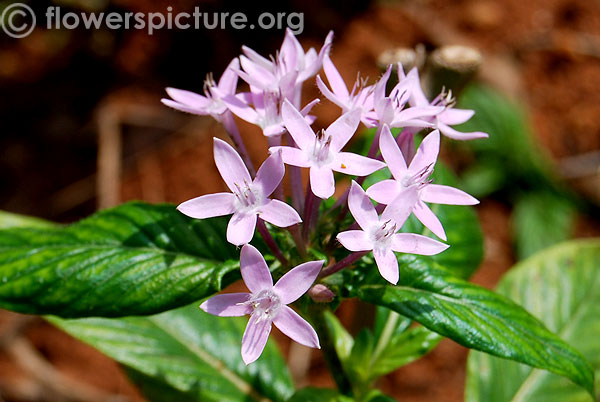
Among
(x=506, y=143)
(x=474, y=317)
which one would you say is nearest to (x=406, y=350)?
(x=474, y=317)

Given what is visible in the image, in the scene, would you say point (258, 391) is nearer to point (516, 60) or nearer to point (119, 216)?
point (119, 216)

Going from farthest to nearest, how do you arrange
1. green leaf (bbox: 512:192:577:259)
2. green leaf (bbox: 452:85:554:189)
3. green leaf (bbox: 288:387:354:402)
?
green leaf (bbox: 452:85:554:189)
green leaf (bbox: 512:192:577:259)
green leaf (bbox: 288:387:354:402)

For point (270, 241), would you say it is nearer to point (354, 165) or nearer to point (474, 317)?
point (354, 165)

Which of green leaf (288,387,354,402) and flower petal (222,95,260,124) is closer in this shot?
flower petal (222,95,260,124)

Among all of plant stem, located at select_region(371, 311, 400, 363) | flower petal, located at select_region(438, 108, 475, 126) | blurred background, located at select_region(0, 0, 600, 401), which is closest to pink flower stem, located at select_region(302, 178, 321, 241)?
flower petal, located at select_region(438, 108, 475, 126)

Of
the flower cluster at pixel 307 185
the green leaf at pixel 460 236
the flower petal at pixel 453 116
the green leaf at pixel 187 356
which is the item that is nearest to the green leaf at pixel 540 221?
the green leaf at pixel 460 236

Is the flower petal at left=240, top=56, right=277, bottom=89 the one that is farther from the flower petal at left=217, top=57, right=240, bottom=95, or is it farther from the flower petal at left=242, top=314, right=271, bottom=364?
the flower petal at left=242, top=314, right=271, bottom=364

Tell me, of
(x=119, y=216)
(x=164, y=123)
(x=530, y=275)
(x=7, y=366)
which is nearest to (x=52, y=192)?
(x=164, y=123)
